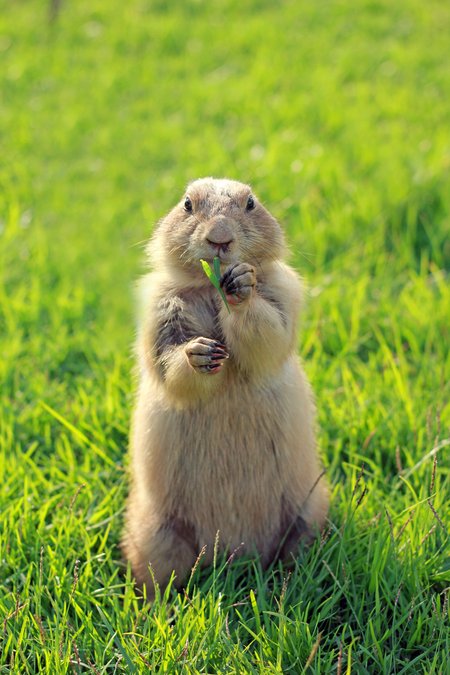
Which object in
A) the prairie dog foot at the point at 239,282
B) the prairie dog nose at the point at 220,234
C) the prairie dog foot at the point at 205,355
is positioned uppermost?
the prairie dog nose at the point at 220,234

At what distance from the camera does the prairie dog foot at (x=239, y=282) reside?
2.59 metres

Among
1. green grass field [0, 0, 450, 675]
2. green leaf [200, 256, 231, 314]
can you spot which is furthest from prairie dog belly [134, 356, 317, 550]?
green leaf [200, 256, 231, 314]

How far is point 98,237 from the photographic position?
19.4ft

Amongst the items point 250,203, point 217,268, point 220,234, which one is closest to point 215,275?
point 217,268

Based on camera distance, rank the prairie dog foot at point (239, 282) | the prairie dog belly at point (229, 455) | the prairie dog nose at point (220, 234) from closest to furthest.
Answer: the prairie dog foot at point (239, 282) → the prairie dog nose at point (220, 234) → the prairie dog belly at point (229, 455)

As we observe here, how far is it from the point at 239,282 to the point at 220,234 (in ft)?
0.65

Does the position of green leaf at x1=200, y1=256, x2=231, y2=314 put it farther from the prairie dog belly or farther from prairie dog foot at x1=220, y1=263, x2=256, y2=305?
the prairie dog belly

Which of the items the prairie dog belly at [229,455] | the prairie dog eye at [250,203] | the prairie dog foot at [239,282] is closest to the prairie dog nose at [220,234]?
the prairie dog foot at [239,282]

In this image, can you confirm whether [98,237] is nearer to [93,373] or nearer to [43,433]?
[93,373]

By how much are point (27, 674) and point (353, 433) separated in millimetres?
1701

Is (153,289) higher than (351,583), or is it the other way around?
(153,289)

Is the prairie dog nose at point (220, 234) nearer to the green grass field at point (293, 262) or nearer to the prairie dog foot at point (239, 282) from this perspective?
the prairie dog foot at point (239, 282)

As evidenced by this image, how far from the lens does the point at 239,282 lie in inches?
102

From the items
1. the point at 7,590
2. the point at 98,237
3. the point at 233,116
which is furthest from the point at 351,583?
the point at 233,116
